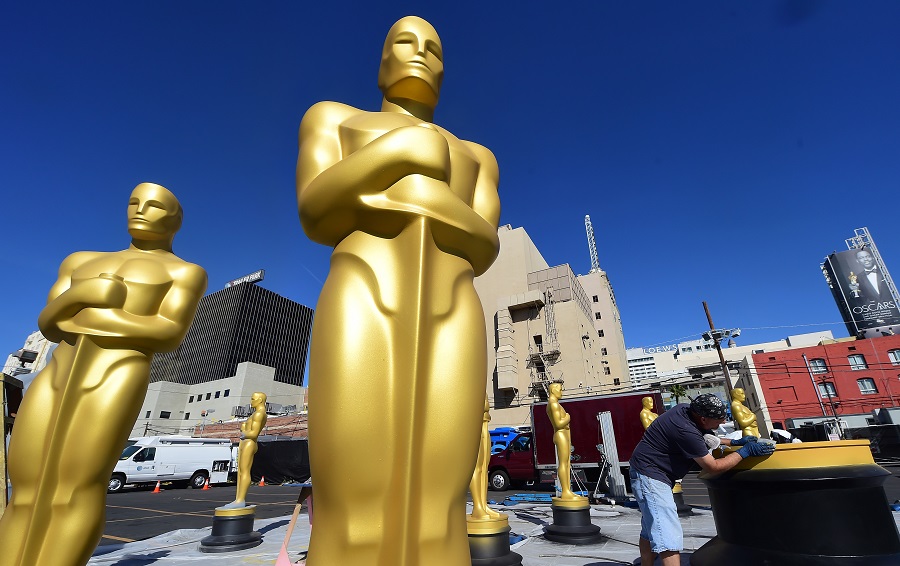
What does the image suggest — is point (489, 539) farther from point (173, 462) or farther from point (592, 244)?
point (592, 244)

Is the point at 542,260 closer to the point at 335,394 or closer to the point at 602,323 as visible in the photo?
the point at 602,323

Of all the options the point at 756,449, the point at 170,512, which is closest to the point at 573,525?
the point at 756,449

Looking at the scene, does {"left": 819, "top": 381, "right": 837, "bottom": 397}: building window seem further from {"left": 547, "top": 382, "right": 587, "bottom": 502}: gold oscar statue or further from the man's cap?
the man's cap

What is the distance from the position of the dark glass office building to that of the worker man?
68.3 m

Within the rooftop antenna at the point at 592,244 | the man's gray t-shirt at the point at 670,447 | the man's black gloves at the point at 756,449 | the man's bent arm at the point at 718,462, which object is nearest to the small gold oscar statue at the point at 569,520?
the man's gray t-shirt at the point at 670,447

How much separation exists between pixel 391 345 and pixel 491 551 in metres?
4.45

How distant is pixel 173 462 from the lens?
2019 cm

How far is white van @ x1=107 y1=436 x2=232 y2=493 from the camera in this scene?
62.5 feet

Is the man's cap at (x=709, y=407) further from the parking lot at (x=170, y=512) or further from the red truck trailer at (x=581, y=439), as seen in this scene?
the red truck trailer at (x=581, y=439)

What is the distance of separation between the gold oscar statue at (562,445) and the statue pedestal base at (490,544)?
197 cm

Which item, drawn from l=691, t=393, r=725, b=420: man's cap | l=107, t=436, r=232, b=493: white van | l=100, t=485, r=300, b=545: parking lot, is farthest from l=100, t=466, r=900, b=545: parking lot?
l=691, t=393, r=725, b=420: man's cap

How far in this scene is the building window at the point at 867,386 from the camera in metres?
34.9

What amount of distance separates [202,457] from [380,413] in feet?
79.8

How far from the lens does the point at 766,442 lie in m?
2.95
